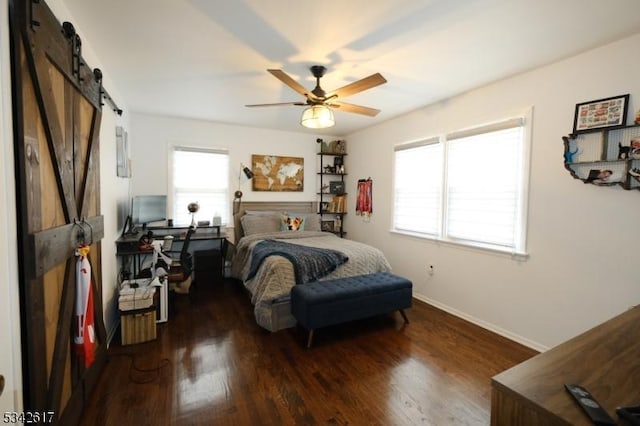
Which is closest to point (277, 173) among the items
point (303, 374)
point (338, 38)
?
point (338, 38)

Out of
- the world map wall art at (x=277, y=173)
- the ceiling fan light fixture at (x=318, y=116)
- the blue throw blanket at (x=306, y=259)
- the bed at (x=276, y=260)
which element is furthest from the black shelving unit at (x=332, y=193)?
the ceiling fan light fixture at (x=318, y=116)

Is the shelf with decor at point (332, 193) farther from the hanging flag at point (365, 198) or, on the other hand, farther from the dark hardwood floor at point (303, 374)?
the dark hardwood floor at point (303, 374)

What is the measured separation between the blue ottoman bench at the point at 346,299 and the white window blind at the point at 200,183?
8.09 feet

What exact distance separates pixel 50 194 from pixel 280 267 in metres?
1.84

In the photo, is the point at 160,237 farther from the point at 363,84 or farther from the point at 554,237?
the point at 554,237

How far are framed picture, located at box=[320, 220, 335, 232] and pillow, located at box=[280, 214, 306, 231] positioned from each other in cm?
76

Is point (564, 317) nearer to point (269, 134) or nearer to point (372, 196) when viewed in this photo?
point (372, 196)

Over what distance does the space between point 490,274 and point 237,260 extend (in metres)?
3.28

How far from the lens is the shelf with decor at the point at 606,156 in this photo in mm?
2066

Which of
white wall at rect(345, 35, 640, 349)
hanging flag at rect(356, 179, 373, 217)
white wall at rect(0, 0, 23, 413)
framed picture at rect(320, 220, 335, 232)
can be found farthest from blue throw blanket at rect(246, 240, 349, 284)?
white wall at rect(0, 0, 23, 413)

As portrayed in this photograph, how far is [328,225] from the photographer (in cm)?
548

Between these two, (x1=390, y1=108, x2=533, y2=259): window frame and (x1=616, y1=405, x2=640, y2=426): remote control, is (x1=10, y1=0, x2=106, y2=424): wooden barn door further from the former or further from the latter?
(x1=390, y1=108, x2=533, y2=259): window frame

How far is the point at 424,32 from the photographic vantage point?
2.08 m

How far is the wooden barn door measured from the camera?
3.95 feet
